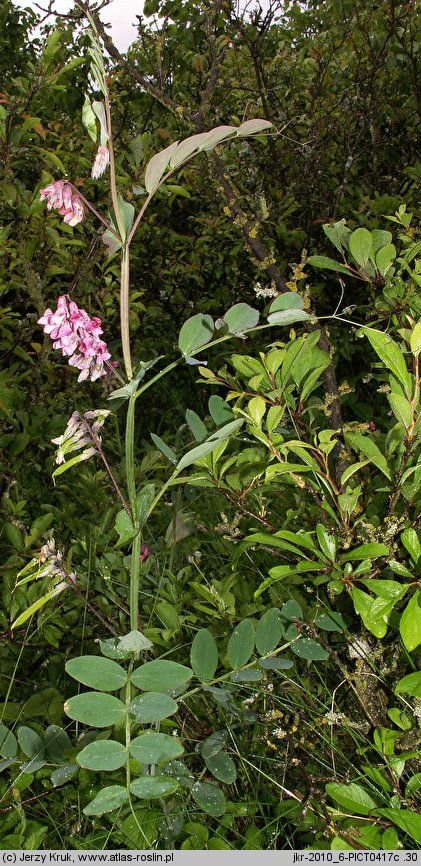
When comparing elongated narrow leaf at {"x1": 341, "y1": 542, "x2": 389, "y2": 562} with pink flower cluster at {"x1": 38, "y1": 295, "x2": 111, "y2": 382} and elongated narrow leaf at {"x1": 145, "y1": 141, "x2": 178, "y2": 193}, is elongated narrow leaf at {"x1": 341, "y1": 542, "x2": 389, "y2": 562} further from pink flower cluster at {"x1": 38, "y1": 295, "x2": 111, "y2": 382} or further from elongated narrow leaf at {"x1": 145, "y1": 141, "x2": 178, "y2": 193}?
elongated narrow leaf at {"x1": 145, "y1": 141, "x2": 178, "y2": 193}

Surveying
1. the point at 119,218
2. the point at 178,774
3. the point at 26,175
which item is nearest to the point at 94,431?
the point at 119,218

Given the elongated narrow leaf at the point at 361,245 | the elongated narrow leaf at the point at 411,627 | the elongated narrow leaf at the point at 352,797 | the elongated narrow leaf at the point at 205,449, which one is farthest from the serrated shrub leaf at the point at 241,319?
the elongated narrow leaf at the point at 352,797

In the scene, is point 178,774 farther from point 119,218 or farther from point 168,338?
point 168,338

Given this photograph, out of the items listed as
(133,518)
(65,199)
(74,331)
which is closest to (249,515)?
(133,518)

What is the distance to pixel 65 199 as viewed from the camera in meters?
1.06

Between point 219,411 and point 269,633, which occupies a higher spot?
point 219,411

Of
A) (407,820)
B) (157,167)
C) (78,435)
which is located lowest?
(407,820)

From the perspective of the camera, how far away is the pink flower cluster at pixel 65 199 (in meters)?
1.05

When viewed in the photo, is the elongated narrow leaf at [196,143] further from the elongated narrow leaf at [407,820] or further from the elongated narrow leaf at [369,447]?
the elongated narrow leaf at [407,820]

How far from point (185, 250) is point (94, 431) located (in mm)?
2369

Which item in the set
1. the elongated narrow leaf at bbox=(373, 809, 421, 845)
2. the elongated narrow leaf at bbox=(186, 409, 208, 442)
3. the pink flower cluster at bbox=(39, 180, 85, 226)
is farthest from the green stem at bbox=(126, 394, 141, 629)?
the elongated narrow leaf at bbox=(373, 809, 421, 845)

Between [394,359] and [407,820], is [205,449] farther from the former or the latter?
[407,820]

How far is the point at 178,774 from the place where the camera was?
122 cm

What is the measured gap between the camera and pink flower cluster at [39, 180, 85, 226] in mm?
1053
